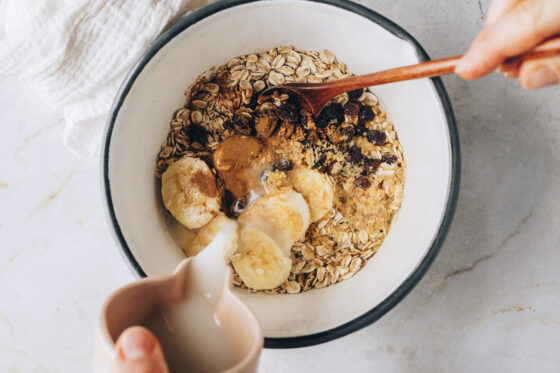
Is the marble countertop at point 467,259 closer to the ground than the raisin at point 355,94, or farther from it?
closer to the ground

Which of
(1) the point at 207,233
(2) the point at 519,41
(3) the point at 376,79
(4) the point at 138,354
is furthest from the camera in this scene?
(1) the point at 207,233

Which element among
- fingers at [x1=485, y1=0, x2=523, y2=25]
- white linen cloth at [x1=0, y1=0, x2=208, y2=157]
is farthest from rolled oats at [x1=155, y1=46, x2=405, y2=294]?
fingers at [x1=485, y1=0, x2=523, y2=25]

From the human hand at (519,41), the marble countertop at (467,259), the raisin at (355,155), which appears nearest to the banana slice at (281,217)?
the raisin at (355,155)

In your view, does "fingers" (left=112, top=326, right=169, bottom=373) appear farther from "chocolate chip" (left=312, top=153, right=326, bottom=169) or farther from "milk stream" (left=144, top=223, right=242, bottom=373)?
"chocolate chip" (left=312, top=153, right=326, bottom=169)

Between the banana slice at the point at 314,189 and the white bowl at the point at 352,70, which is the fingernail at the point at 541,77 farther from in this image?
the banana slice at the point at 314,189

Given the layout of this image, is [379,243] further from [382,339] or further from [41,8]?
[41,8]

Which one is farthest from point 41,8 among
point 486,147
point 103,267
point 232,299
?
point 486,147

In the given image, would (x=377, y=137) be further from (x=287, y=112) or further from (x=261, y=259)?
(x=261, y=259)

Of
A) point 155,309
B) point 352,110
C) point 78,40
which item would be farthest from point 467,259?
point 78,40
